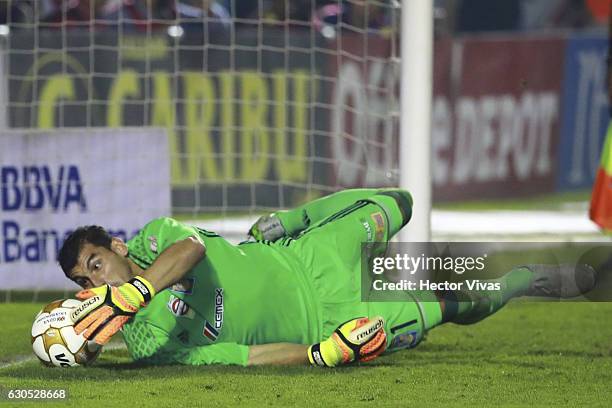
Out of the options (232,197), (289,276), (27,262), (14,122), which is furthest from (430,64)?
(14,122)

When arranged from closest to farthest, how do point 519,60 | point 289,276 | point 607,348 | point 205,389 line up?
1. point 205,389
2. point 289,276
3. point 607,348
4. point 519,60

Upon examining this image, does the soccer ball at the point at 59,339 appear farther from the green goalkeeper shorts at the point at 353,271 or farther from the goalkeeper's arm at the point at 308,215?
the goalkeeper's arm at the point at 308,215

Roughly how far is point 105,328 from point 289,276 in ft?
3.32

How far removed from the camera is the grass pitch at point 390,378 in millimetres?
5758

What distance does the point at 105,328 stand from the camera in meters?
5.96

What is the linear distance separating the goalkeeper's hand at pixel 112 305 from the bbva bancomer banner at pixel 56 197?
2973mm

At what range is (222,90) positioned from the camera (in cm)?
1191

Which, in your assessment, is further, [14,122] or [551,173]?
[551,173]

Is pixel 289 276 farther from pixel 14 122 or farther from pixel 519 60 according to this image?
pixel 519 60

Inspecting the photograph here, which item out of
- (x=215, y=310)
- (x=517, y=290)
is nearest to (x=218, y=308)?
(x=215, y=310)

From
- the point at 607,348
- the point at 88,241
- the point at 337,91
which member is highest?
the point at 337,91

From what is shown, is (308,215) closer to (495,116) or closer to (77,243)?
(77,243)

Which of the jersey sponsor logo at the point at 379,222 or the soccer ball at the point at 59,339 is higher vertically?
the jersey sponsor logo at the point at 379,222

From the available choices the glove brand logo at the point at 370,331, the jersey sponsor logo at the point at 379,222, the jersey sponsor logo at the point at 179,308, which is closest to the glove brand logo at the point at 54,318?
the jersey sponsor logo at the point at 179,308
